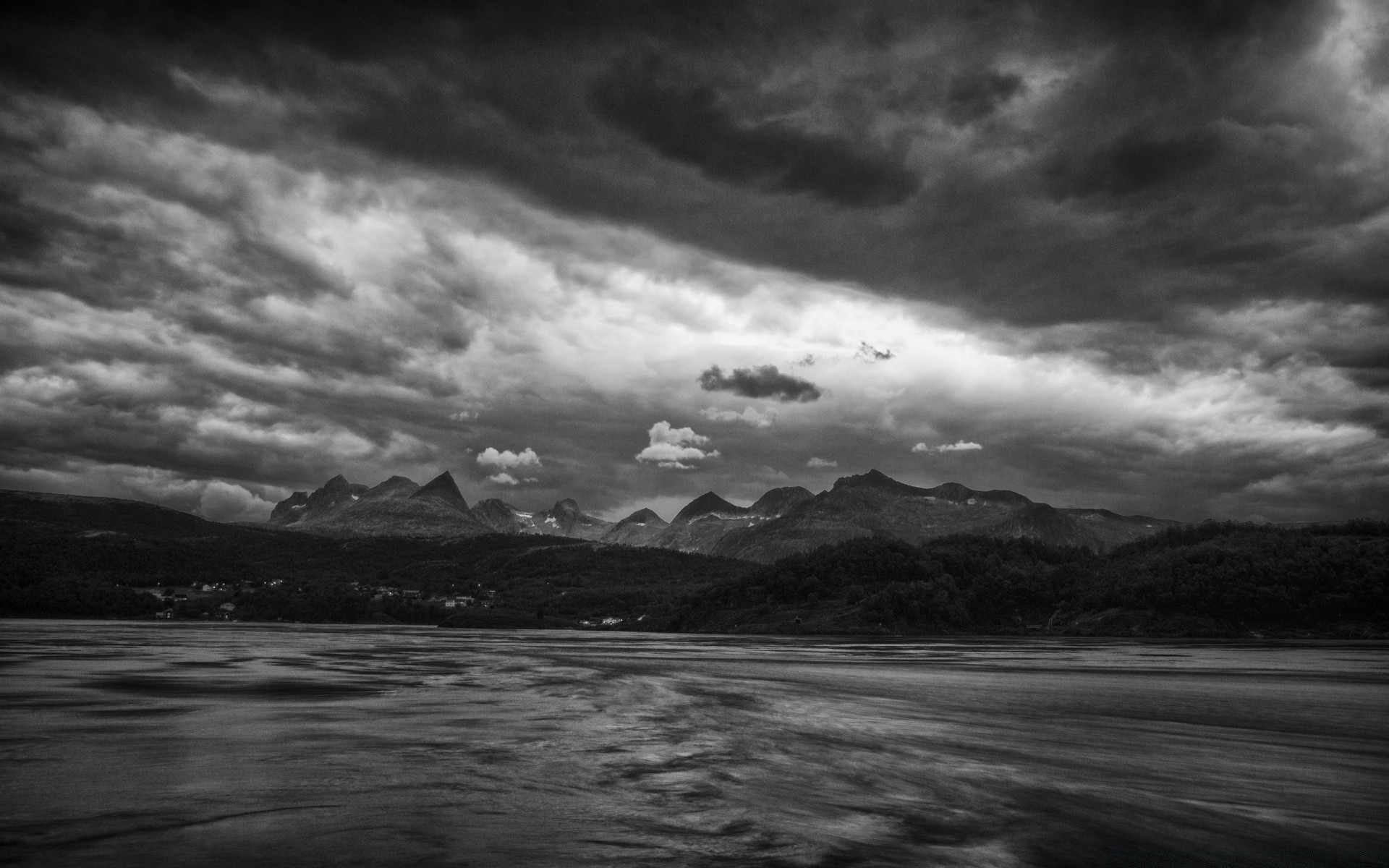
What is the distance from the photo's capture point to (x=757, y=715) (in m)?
44.4

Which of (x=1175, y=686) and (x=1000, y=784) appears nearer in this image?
(x=1000, y=784)

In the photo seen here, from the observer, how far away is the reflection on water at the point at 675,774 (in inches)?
668

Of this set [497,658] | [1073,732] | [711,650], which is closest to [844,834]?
[1073,732]

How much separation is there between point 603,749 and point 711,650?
113m

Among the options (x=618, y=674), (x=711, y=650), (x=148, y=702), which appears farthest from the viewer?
(x=711, y=650)

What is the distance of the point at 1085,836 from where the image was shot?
19.7 meters

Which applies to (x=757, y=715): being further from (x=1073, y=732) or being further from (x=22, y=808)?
(x=22, y=808)

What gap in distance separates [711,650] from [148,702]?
104885 millimetres

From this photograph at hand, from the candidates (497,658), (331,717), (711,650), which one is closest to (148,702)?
(331,717)

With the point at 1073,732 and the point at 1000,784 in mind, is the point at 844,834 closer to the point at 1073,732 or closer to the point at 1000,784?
the point at 1000,784

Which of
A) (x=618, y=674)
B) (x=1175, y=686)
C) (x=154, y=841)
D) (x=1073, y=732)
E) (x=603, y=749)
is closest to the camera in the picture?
(x=154, y=841)

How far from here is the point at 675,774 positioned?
85.6 ft

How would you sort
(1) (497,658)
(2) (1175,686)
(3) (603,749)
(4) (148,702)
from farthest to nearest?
(1) (497,658), (2) (1175,686), (4) (148,702), (3) (603,749)

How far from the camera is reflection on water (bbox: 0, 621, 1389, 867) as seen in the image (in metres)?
17.0
